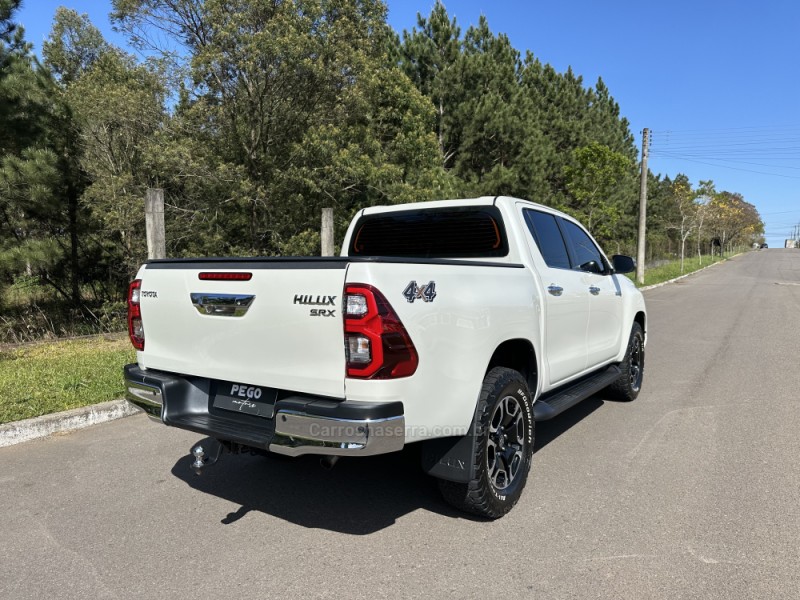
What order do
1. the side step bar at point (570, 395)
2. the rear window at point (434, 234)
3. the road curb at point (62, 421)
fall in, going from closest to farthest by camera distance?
the side step bar at point (570, 395), the rear window at point (434, 234), the road curb at point (62, 421)

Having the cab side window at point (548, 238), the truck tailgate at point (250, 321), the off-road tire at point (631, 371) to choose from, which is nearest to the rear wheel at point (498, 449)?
the truck tailgate at point (250, 321)

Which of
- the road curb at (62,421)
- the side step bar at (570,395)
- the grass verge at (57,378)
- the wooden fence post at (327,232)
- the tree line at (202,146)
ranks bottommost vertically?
the road curb at (62,421)

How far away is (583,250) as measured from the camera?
17.1 ft

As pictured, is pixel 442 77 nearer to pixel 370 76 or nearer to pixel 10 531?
pixel 370 76

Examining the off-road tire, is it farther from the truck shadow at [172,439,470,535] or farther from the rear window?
the truck shadow at [172,439,470,535]

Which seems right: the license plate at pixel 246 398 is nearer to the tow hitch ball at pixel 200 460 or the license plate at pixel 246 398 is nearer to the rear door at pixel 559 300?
the tow hitch ball at pixel 200 460

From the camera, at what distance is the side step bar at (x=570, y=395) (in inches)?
153

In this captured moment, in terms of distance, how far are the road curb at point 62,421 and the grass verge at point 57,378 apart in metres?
0.14

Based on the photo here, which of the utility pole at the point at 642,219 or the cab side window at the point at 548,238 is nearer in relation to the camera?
the cab side window at the point at 548,238

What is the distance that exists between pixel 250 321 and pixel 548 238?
102 inches

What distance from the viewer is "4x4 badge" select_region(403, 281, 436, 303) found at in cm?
269

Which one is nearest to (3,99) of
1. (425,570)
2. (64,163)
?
(64,163)

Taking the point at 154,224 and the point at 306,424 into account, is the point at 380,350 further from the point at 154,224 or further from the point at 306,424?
the point at 154,224

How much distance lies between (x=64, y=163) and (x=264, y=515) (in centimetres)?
1214
